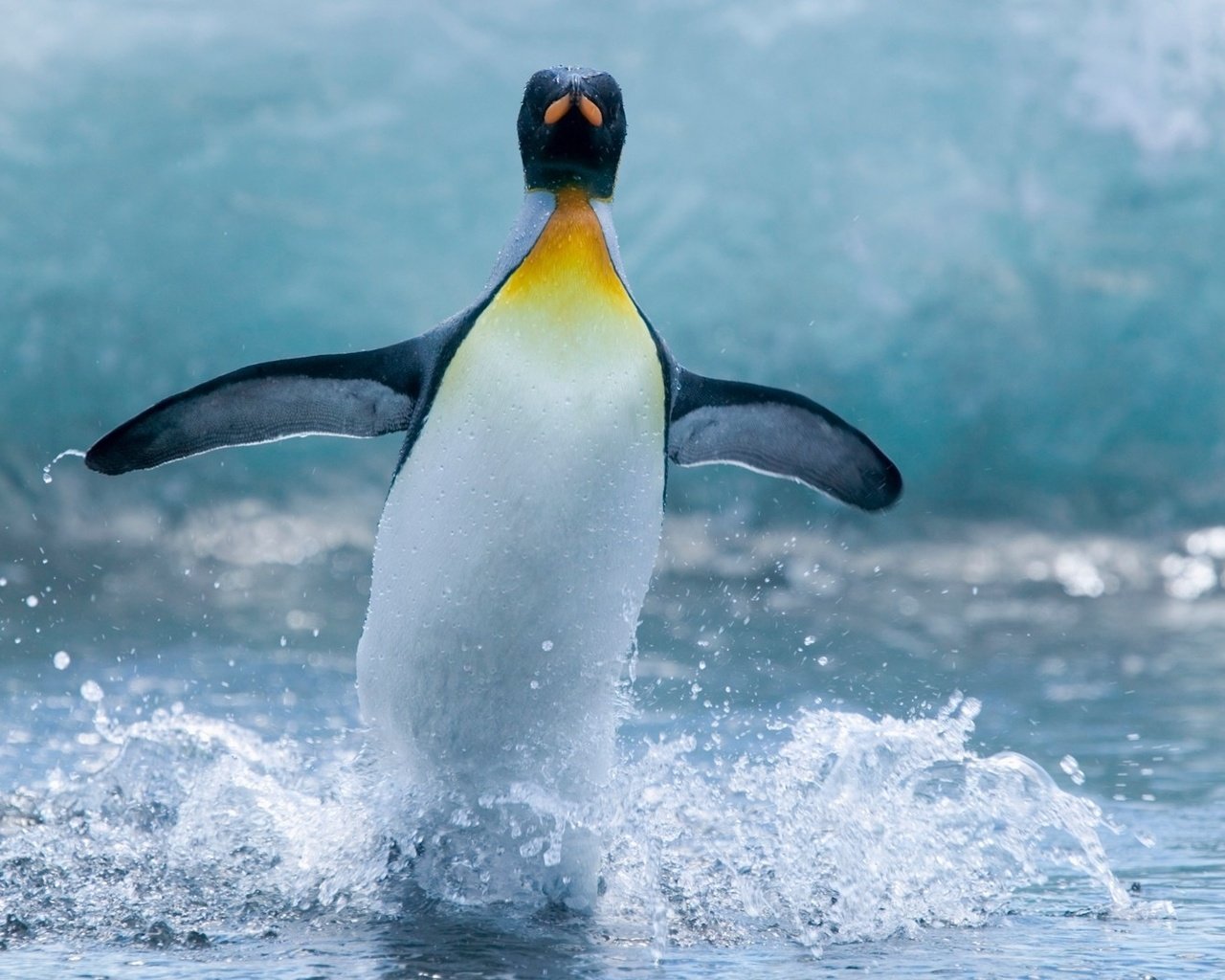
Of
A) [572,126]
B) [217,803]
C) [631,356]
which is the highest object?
[572,126]

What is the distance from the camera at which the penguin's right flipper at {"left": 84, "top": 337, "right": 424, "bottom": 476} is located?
3.50 metres

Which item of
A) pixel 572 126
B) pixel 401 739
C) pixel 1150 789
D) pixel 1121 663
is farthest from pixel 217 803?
pixel 1121 663

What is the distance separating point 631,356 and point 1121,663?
651 cm

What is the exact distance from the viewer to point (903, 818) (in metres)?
3.44

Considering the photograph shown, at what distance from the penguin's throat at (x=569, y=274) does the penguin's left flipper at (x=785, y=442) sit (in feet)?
1.12

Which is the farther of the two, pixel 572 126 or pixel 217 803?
pixel 217 803

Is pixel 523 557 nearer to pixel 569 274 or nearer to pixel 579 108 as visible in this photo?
pixel 569 274

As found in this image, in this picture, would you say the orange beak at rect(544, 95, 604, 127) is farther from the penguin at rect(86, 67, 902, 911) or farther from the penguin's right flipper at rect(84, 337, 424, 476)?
the penguin's right flipper at rect(84, 337, 424, 476)

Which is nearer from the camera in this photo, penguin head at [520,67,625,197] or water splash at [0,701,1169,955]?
water splash at [0,701,1169,955]

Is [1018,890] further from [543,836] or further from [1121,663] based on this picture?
[1121,663]

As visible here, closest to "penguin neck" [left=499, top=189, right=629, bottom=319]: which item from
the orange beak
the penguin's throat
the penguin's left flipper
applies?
the penguin's throat

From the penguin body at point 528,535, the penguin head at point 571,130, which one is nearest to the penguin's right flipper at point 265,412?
the penguin body at point 528,535

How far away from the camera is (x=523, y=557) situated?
10.4ft

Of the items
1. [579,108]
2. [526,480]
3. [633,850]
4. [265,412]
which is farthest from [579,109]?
[633,850]
